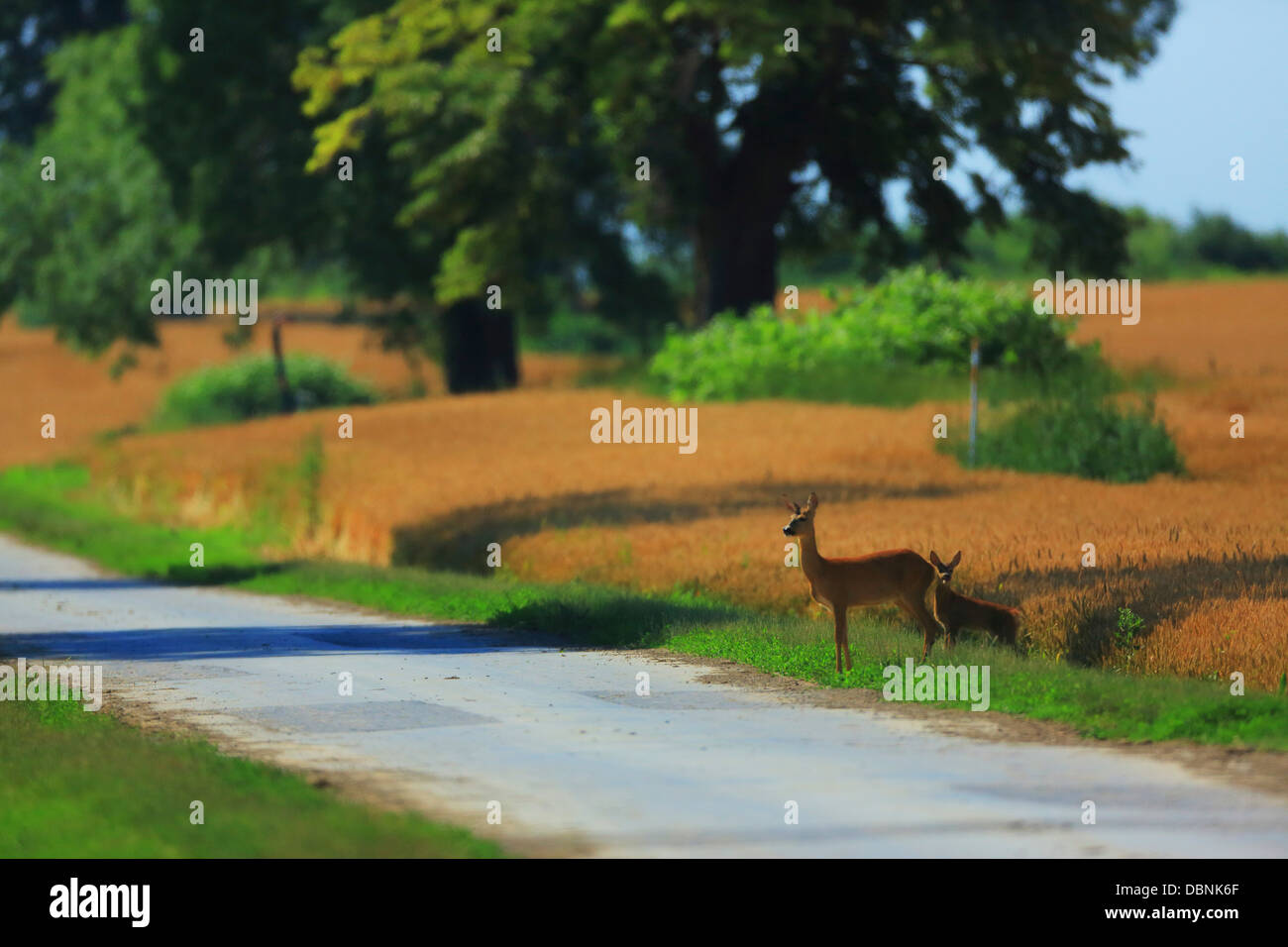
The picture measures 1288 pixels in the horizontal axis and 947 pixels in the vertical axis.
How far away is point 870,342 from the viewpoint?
41.5 meters

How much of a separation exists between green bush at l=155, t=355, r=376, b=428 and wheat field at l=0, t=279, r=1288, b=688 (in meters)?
12.2

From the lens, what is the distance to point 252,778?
10961mm

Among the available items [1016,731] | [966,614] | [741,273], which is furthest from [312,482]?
[1016,731]

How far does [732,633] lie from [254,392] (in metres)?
48.4

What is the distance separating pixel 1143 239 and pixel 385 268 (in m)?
50.4

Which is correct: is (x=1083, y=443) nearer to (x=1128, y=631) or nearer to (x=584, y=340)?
(x=1128, y=631)

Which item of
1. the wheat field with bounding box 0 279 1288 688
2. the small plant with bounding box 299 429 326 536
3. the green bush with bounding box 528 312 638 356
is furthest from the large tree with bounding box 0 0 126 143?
the small plant with bounding box 299 429 326 536

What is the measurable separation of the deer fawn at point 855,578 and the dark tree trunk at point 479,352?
40.8m

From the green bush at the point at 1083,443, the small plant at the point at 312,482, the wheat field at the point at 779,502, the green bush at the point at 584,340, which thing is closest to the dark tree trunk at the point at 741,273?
the wheat field at the point at 779,502

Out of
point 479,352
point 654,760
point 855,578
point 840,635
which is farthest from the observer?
point 479,352

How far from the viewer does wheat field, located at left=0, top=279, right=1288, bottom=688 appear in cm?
1656

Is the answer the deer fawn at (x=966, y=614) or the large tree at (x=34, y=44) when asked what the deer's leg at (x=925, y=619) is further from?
the large tree at (x=34, y=44)
